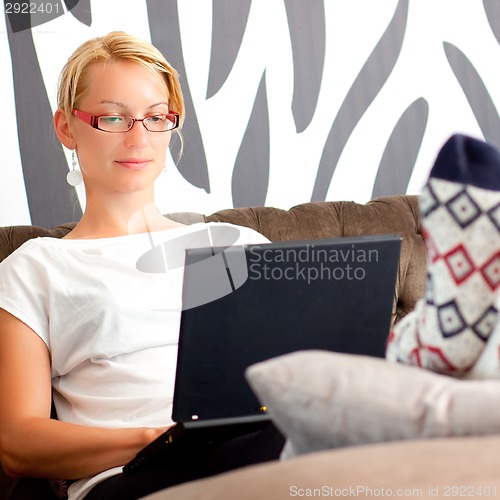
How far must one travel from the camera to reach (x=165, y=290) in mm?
1585

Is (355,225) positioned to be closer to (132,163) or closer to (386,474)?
(132,163)

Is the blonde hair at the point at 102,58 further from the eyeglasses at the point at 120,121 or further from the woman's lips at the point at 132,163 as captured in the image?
Result: the woman's lips at the point at 132,163

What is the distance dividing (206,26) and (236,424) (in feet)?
5.07

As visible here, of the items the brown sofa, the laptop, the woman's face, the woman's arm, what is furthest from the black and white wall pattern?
the laptop

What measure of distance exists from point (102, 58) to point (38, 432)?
752mm

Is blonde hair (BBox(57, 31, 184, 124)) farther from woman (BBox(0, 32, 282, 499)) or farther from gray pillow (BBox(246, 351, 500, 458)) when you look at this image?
gray pillow (BBox(246, 351, 500, 458))

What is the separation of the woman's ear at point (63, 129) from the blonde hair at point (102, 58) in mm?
15

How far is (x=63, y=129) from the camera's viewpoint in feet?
5.77

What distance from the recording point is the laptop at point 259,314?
3.52 feet

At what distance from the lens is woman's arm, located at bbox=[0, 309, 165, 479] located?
52.7 inches

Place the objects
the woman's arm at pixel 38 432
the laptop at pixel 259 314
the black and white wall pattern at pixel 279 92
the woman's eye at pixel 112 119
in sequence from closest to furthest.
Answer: the laptop at pixel 259 314 < the woman's arm at pixel 38 432 < the woman's eye at pixel 112 119 < the black and white wall pattern at pixel 279 92

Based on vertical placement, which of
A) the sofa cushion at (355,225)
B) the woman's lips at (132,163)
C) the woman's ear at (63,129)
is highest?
the woman's ear at (63,129)

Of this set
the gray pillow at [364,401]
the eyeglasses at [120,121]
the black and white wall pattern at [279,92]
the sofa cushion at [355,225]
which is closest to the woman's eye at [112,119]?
the eyeglasses at [120,121]

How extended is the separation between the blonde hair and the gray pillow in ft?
3.79
